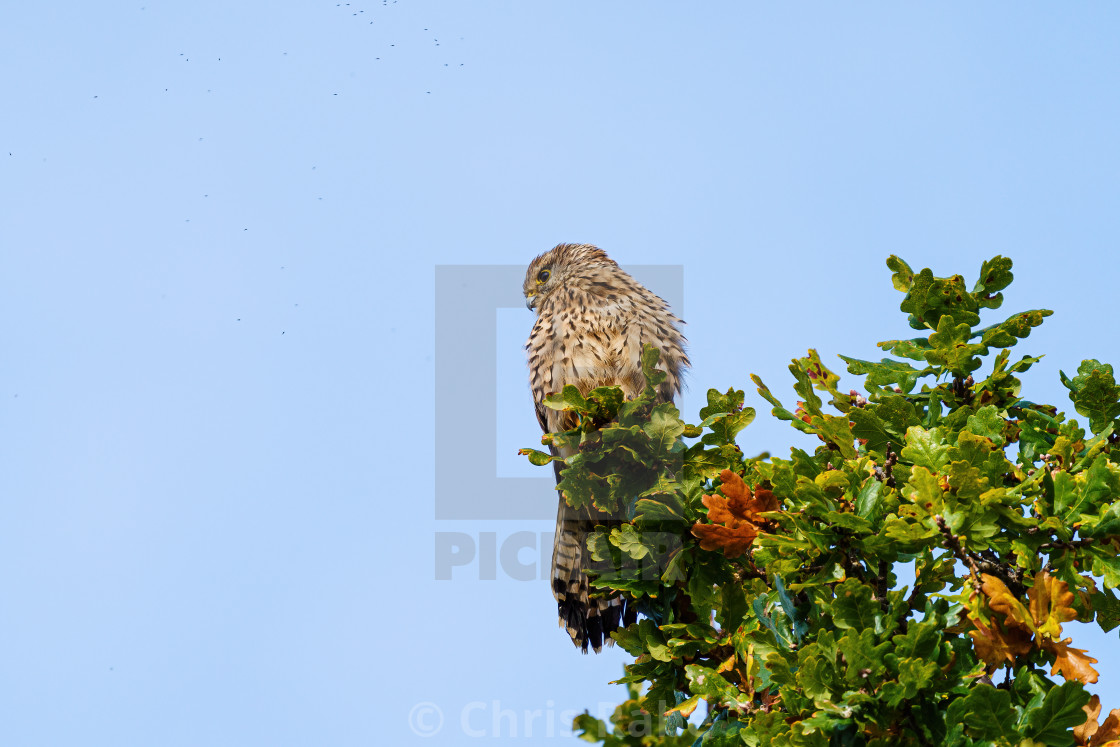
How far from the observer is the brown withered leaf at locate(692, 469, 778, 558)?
10.4 feet

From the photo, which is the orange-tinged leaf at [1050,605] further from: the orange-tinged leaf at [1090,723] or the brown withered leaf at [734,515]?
the brown withered leaf at [734,515]

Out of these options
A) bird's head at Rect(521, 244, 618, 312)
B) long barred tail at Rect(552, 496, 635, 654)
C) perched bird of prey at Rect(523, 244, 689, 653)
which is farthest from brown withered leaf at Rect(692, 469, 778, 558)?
bird's head at Rect(521, 244, 618, 312)

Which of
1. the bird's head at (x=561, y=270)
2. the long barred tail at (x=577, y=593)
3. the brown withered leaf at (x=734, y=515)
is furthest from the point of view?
the bird's head at (x=561, y=270)

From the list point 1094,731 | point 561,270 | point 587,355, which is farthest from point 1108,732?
point 561,270

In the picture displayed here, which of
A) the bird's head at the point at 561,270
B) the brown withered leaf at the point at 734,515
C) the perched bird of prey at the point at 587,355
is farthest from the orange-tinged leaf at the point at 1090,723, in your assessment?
the bird's head at the point at 561,270

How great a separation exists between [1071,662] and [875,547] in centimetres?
61

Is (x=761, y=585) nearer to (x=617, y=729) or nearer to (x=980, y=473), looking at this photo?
(x=980, y=473)

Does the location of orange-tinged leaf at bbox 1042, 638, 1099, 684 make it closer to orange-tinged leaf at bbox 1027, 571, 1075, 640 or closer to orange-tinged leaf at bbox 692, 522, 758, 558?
orange-tinged leaf at bbox 1027, 571, 1075, 640

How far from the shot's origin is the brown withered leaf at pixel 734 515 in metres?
3.17

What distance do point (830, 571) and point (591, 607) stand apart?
205cm

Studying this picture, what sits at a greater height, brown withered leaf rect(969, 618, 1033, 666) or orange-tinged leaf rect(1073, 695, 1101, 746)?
brown withered leaf rect(969, 618, 1033, 666)

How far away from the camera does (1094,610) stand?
9.27 feet

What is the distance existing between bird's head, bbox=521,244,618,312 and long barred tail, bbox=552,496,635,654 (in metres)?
2.00

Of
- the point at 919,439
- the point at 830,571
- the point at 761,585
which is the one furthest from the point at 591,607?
the point at 919,439
